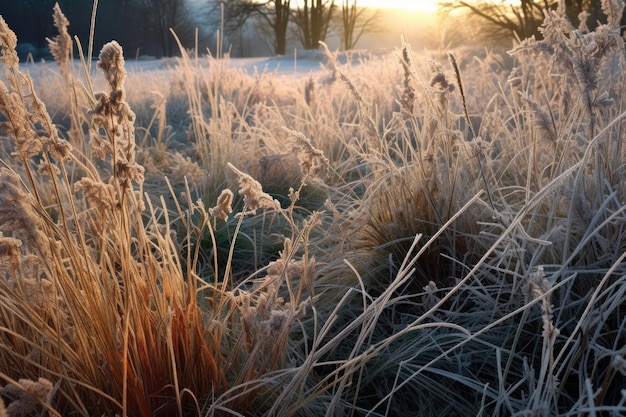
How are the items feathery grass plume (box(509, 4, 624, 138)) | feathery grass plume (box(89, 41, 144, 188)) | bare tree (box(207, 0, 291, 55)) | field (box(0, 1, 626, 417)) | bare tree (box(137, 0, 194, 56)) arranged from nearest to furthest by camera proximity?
1. feathery grass plume (box(89, 41, 144, 188))
2. field (box(0, 1, 626, 417))
3. feathery grass plume (box(509, 4, 624, 138))
4. bare tree (box(207, 0, 291, 55))
5. bare tree (box(137, 0, 194, 56))

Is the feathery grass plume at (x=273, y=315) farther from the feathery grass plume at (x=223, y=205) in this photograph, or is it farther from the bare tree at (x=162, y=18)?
the bare tree at (x=162, y=18)

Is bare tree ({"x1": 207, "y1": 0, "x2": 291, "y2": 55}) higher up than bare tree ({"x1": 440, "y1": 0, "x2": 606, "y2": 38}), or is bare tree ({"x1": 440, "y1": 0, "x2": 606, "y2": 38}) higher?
bare tree ({"x1": 207, "y1": 0, "x2": 291, "y2": 55})

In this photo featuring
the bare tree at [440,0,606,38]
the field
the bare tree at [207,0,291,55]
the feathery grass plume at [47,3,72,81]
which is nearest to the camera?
the field

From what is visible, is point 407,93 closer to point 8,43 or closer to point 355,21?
point 8,43

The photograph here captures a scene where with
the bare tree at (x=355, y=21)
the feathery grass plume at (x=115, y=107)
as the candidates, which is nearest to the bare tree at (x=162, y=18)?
the bare tree at (x=355, y=21)

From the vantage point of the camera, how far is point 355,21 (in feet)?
86.5

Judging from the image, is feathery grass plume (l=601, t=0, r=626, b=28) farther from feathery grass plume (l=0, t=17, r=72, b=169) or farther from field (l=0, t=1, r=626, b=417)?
feathery grass plume (l=0, t=17, r=72, b=169)

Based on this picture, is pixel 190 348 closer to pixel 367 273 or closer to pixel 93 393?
pixel 93 393

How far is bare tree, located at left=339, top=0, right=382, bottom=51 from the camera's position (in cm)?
2505

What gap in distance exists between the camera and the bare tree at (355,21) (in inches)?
986

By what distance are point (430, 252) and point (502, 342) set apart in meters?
0.34

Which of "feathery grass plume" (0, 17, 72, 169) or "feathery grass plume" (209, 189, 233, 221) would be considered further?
"feathery grass plume" (209, 189, 233, 221)

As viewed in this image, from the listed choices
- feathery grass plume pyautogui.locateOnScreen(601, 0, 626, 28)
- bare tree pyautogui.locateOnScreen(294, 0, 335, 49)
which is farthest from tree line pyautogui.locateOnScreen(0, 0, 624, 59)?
feathery grass plume pyautogui.locateOnScreen(601, 0, 626, 28)

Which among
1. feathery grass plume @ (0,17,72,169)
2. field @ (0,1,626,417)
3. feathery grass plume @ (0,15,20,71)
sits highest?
feathery grass plume @ (0,15,20,71)
